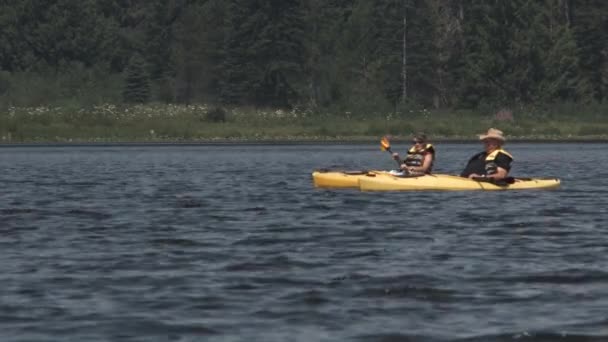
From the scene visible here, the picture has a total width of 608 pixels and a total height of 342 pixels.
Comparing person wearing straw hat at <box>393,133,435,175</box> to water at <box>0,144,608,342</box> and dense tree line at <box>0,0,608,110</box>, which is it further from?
dense tree line at <box>0,0,608,110</box>

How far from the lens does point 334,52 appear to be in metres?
80.8

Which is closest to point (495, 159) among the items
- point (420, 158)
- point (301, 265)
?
point (420, 158)

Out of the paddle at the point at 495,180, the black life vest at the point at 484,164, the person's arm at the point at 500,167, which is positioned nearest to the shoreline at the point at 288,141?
the black life vest at the point at 484,164

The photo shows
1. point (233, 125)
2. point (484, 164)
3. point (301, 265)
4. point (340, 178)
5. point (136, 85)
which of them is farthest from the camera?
point (136, 85)

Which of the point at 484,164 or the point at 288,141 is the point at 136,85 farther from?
the point at 484,164

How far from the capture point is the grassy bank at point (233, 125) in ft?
211

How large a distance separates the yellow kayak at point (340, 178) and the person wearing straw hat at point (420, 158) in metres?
0.52

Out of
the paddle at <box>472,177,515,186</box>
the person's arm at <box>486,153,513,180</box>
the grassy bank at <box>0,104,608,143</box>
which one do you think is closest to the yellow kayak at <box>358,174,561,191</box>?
the paddle at <box>472,177,515,186</box>

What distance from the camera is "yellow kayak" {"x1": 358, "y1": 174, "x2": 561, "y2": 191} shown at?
26.5 m

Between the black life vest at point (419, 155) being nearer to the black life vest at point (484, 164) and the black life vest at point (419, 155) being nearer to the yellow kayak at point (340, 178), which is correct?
the yellow kayak at point (340, 178)

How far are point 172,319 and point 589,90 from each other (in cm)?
6962

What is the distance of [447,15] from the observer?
84.8 m

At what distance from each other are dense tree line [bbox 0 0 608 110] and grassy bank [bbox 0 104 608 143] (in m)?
5.89

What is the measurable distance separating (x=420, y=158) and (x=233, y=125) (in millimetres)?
37757
